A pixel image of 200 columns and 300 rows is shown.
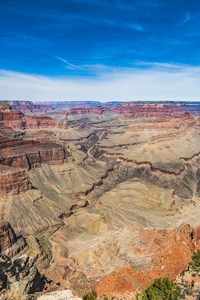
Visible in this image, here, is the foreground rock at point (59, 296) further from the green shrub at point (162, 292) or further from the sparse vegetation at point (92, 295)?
the green shrub at point (162, 292)

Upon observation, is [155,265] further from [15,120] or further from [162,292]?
[15,120]

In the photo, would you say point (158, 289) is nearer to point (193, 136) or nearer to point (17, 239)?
point (17, 239)

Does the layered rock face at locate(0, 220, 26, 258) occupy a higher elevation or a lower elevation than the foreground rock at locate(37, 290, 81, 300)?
lower

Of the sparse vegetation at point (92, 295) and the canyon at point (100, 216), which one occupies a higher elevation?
the sparse vegetation at point (92, 295)

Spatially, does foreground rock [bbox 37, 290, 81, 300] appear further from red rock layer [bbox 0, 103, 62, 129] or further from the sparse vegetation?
red rock layer [bbox 0, 103, 62, 129]

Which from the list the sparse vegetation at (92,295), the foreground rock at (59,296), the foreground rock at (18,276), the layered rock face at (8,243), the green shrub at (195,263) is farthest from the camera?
the layered rock face at (8,243)

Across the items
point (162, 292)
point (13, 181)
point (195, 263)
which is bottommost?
point (13, 181)

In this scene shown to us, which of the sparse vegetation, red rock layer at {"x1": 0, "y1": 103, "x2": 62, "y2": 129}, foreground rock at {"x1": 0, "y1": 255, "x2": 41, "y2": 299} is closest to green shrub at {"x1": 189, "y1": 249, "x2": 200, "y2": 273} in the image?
the sparse vegetation

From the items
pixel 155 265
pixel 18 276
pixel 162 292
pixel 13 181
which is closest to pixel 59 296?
pixel 18 276

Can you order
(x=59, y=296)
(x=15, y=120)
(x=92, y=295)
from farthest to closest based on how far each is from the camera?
1. (x=15, y=120)
2. (x=92, y=295)
3. (x=59, y=296)


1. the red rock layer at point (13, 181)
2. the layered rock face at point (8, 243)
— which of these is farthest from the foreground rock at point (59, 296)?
the red rock layer at point (13, 181)

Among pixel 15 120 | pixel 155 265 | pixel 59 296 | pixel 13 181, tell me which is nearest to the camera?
pixel 59 296

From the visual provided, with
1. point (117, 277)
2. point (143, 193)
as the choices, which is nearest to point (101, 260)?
point (117, 277)
